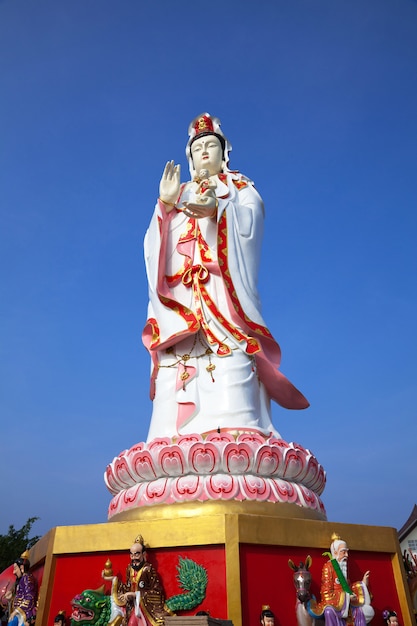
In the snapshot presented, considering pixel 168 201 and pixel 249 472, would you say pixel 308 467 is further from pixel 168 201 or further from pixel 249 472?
pixel 168 201

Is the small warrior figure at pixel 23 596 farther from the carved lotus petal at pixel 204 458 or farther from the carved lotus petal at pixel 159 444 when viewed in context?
the carved lotus petal at pixel 204 458

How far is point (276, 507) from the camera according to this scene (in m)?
4.62

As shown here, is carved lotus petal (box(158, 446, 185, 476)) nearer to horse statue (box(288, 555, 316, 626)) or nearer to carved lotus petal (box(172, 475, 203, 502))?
carved lotus petal (box(172, 475, 203, 502))

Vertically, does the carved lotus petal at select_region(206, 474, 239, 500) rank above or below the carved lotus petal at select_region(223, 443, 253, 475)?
below

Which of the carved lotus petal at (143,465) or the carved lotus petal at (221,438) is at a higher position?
the carved lotus petal at (221,438)

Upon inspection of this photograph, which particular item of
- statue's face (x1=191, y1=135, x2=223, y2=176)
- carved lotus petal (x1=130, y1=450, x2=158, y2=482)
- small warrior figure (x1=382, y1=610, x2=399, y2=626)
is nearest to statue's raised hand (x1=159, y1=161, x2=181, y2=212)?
statue's face (x1=191, y1=135, x2=223, y2=176)

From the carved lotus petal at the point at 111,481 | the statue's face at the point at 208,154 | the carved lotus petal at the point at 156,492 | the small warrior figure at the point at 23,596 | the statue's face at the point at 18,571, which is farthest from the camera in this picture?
the statue's face at the point at 208,154

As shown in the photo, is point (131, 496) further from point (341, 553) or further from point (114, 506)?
point (341, 553)

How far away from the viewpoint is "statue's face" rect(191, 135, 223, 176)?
25.2 ft

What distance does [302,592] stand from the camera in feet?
12.8

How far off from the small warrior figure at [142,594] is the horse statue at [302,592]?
91cm

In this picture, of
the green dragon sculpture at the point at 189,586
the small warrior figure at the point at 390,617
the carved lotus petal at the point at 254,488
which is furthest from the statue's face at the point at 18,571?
the small warrior figure at the point at 390,617

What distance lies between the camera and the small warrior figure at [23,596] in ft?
14.6

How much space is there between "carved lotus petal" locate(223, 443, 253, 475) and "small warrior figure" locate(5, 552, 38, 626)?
6.37ft
